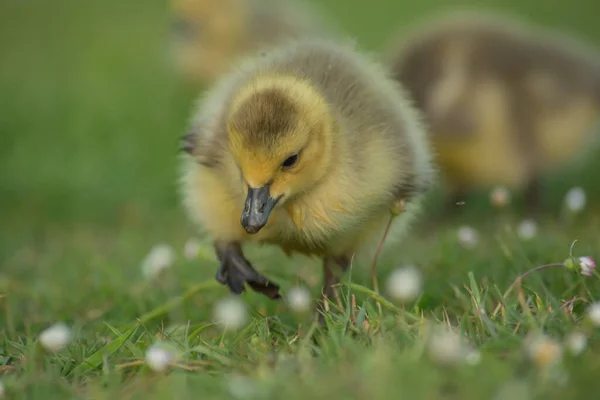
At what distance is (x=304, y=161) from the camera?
8.41ft

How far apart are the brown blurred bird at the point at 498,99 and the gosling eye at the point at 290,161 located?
2.17 m

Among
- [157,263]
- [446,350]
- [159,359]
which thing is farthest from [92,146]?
[446,350]

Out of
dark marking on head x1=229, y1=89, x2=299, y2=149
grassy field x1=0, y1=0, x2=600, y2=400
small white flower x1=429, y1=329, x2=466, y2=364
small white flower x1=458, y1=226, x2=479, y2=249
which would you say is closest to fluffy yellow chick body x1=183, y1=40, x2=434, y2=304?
dark marking on head x1=229, y1=89, x2=299, y2=149

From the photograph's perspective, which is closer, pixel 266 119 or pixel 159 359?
pixel 159 359

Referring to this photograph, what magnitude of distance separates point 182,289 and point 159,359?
48.0 inches

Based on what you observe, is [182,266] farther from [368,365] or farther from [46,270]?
[368,365]

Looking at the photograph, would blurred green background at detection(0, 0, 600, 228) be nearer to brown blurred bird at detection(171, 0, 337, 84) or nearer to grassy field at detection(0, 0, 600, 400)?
grassy field at detection(0, 0, 600, 400)

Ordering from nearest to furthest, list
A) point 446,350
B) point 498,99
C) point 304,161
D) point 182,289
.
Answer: point 446,350 < point 304,161 < point 182,289 < point 498,99

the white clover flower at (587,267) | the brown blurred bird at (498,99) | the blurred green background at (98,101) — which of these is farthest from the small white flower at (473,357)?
the blurred green background at (98,101)

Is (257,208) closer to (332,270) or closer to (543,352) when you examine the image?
(332,270)

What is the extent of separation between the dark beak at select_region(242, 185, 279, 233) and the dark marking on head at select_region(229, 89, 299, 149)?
13 centimetres

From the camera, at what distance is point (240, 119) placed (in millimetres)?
2521

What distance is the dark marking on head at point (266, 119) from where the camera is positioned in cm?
247

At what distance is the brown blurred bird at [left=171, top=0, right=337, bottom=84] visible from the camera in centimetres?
739
